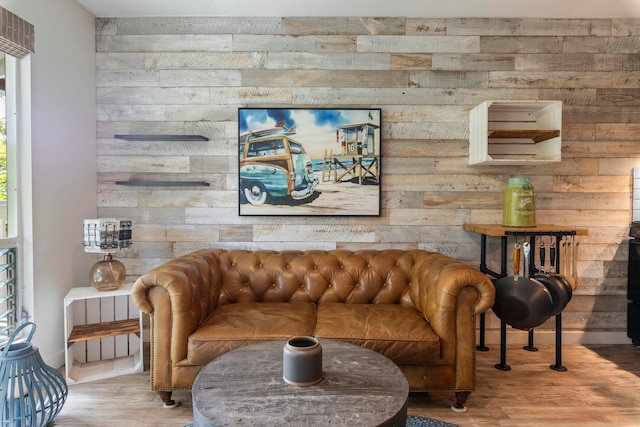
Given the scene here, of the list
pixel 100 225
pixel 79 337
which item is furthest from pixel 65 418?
pixel 100 225

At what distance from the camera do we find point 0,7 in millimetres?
2322

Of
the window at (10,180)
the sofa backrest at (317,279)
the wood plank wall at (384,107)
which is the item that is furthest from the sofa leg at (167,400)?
the wood plank wall at (384,107)

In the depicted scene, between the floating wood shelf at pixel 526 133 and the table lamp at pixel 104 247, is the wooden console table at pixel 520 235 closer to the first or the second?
the floating wood shelf at pixel 526 133

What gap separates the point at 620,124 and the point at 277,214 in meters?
2.99

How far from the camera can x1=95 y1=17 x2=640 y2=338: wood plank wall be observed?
3289mm

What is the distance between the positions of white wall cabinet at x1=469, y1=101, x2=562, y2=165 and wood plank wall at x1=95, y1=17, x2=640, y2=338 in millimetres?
133

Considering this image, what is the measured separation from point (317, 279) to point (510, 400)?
1.45m

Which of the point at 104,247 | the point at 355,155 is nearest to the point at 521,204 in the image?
the point at 355,155

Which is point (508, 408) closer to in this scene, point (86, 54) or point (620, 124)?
point (620, 124)

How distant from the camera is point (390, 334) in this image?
7.47 feet

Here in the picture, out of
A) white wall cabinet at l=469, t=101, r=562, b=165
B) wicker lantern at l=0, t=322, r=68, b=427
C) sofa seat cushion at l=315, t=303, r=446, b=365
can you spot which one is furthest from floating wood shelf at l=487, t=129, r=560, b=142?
wicker lantern at l=0, t=322, r=68, b=427

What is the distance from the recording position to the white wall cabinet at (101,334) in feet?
8.80

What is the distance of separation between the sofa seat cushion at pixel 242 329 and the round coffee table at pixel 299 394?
1.49 feet

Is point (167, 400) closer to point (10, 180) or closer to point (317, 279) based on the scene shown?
point (317, 279)
